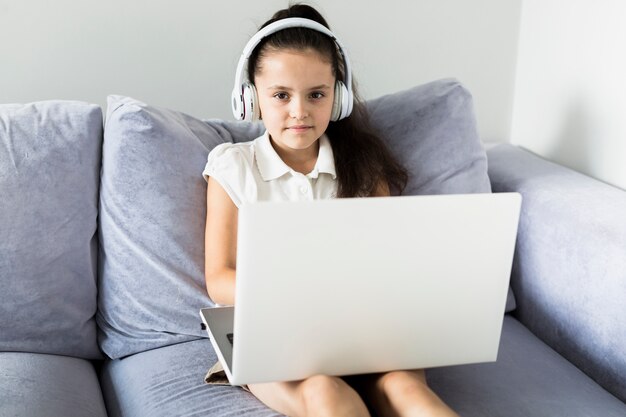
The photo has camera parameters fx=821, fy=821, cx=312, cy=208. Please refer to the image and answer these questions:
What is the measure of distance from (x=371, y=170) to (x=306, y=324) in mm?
612

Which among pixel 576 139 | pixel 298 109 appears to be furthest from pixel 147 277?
pixel 576 139

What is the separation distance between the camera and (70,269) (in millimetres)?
1590

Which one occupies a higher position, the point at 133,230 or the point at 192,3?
the point at 192,3

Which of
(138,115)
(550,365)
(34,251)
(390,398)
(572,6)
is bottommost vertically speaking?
(550,365)

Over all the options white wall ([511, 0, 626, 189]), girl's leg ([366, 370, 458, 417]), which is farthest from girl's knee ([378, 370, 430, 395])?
white wall ([511, 0, 626, 189])

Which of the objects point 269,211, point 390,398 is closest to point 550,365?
point 390,398

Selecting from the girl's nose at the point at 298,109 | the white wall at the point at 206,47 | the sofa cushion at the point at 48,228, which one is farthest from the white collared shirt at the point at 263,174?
the white wall at the point at 206,47

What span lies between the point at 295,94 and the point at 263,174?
0.60ft

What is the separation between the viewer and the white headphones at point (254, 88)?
153 cm

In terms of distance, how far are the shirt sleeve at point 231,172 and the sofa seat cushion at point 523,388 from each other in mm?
502

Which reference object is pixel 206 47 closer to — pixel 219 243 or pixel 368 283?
pixel 219 243

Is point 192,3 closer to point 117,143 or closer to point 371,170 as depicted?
point 117,143

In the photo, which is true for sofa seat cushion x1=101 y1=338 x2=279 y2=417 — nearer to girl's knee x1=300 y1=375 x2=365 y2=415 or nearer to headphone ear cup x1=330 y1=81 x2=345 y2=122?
girl's knee x1=300 y1=375 x2=365 y2=415

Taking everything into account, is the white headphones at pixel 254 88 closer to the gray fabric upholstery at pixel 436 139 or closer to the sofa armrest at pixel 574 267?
the gray fabric upholstery at pixel 436 139
